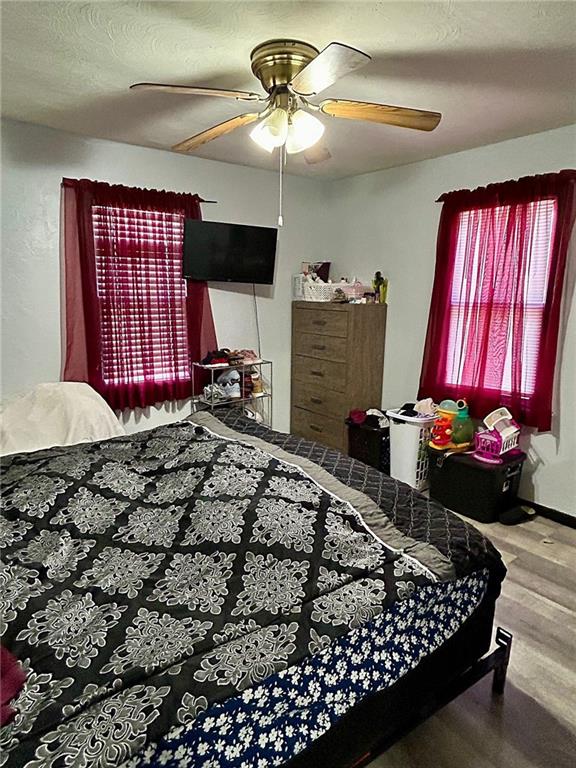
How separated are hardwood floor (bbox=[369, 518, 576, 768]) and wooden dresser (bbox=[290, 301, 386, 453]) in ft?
6.27

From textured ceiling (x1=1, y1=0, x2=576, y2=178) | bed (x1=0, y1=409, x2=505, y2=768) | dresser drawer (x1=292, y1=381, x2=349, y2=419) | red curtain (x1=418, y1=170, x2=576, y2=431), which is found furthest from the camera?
dresser drawer (x1=292, y1=381, x2=349, y2=419)

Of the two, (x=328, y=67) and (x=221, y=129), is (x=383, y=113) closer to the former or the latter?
(x=328, y=67)

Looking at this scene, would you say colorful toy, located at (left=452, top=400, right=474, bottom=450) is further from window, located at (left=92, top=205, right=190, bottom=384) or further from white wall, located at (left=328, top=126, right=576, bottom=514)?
window, located at (left=92, top=205, right=190, bottom=384)

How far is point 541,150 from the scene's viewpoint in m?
3.04

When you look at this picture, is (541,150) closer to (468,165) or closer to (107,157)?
(468,165)

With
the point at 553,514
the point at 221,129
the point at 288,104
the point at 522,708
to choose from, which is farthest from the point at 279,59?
the point at 553,514

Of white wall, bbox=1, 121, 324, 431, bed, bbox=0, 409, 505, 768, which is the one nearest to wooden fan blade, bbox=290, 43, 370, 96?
bed, bbox=0, 409, 505, 768

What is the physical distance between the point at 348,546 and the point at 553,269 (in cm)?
235

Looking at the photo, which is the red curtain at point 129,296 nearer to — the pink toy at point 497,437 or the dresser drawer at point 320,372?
the dresser drawer at point 320,372

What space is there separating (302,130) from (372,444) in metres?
2.40

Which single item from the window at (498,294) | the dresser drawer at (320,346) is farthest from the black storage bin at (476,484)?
the dresser drawer at (320,346)

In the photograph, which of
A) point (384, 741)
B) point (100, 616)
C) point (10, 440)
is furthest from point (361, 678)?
point (10, 440)

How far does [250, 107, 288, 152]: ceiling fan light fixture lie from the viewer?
6.31ft

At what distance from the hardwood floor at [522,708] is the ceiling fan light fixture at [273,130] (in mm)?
2278
